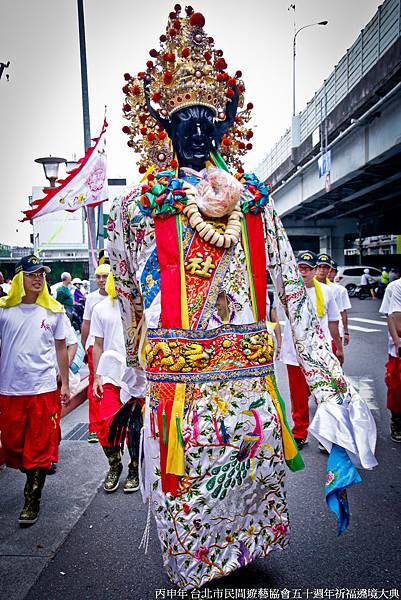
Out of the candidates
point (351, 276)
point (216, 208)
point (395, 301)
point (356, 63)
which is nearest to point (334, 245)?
point (351, 276)

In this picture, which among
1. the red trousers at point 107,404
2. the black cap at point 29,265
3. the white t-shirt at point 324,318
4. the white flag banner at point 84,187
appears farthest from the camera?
the white flag banner at point 84,187

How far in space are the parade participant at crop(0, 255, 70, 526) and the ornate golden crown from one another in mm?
1754

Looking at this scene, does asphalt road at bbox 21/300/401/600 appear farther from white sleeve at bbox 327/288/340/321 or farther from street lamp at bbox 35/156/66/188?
street lamp at bbox 35/156/66/188

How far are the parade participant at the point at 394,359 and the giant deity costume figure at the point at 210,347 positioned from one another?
9.38 ft

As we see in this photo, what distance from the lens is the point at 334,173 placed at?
61.1 feet

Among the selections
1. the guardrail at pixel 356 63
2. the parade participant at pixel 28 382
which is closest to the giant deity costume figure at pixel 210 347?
the parade participant at pixel 28 382

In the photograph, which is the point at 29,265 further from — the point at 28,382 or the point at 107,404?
the point at 107,404

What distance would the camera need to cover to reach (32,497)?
154 inches

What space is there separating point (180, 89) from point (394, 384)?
3.75 meters

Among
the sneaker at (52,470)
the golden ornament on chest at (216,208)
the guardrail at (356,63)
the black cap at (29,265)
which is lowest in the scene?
the sneaker at (52,470)

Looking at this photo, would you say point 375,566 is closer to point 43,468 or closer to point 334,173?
point 43,468

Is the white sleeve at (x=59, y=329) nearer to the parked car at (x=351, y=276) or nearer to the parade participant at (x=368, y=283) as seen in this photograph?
the parade participant at (x=368, y=283)

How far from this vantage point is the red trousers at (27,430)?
3.99 meters

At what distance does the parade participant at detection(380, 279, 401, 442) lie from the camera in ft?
16.8
